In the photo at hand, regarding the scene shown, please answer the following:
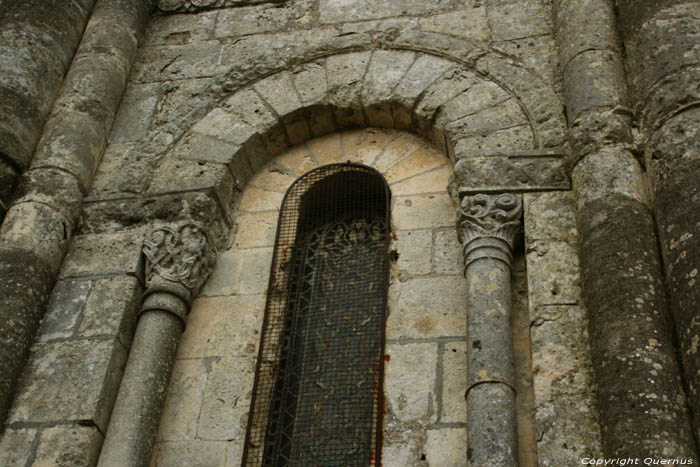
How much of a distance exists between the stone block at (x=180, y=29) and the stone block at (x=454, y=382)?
3771mm

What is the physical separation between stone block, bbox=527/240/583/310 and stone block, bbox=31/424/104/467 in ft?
8.73

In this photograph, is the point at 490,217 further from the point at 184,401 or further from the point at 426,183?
the point at 184,401

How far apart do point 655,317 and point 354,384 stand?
195cm

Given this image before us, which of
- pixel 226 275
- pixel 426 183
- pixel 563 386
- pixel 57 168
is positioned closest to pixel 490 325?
pixel 563 386

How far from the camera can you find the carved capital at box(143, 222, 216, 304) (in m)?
6.12

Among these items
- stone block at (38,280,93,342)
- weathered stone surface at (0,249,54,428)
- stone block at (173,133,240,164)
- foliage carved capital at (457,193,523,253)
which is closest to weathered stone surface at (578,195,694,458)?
foliage carved capital at (457,193,523,253)

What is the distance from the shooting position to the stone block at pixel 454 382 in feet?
17.5

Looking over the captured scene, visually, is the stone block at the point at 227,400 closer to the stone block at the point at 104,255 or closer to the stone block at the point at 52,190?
the stone block at the point at 104,255

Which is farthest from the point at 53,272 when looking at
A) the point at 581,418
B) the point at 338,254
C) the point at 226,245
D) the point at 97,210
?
the point at 581,418

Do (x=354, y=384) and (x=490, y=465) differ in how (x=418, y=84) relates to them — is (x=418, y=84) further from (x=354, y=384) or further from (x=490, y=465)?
(x=490, y=465)

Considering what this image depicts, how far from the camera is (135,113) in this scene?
7410mm

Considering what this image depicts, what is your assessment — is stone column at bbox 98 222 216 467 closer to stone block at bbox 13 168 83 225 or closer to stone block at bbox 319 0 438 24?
stone block at bbox 13 168 83 225

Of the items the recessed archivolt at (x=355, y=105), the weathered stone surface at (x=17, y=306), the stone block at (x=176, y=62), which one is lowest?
the weathered stone surface at (x=17, y=306)

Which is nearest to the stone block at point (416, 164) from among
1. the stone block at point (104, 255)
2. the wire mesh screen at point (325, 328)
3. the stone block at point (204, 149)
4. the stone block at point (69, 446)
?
the wire mesh screen at point (325, 328)
